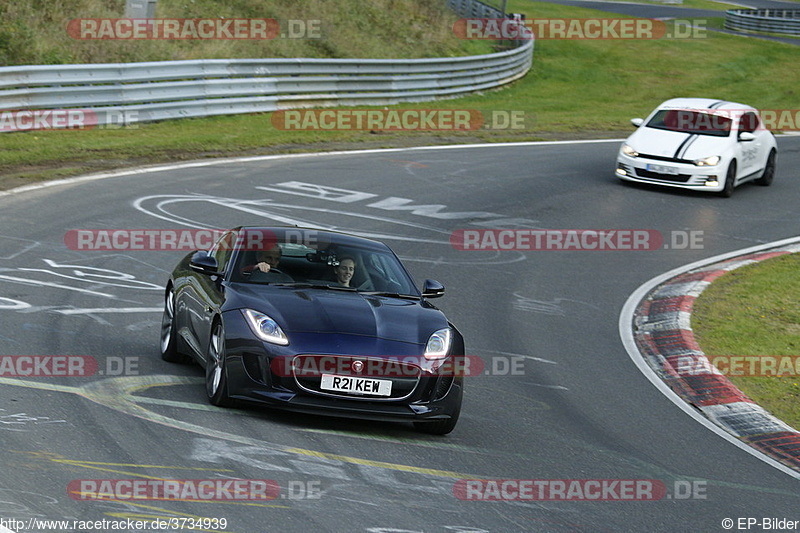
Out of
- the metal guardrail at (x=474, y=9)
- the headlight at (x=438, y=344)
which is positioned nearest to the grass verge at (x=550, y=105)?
the metal guardrail at (x=474, y=9)

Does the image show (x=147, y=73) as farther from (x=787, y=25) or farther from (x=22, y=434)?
(x=787, y=25)

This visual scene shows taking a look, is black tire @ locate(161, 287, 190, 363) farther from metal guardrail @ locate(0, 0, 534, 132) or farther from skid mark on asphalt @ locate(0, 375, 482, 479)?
metal guardrail @ locate(0, 0, 534, 132)

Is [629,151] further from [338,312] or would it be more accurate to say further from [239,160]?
[338,312]

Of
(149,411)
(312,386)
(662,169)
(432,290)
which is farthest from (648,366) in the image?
(662,169)

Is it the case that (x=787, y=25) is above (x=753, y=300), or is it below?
above

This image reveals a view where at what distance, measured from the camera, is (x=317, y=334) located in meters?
8.18

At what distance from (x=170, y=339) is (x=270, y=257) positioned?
46.7 inches

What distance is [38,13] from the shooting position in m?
26.7

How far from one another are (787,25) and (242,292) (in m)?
55.6

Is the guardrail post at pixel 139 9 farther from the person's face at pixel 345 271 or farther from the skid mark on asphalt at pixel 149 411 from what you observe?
the skid mark on asphalt at pixel 149 411

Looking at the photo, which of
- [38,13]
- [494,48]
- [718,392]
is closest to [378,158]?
[38,13]

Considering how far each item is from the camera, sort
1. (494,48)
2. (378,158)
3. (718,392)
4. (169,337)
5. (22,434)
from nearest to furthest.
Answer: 1. (22,434)
2. (169,337)
3. (718,392)
4. (378,158)
5. (494,48)

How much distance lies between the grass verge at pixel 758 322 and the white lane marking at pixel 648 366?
26.2 inches

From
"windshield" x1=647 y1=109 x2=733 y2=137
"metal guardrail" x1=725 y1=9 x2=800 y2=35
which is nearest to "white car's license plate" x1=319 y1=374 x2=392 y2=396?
"windshield" x1=647 y1=109 x2=733 y2=137
